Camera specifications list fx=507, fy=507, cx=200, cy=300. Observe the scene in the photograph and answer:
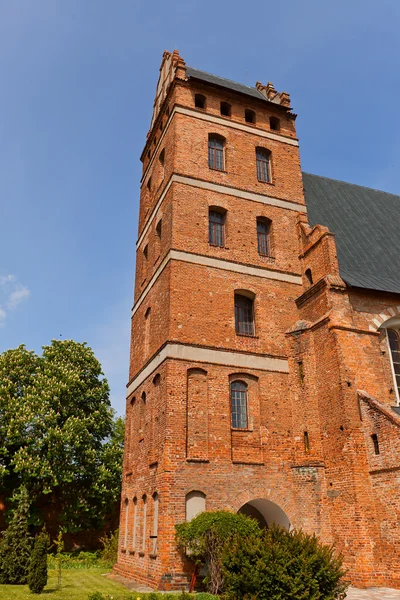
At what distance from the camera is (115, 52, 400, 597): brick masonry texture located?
14.7m

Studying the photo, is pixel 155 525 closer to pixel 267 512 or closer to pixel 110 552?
pixel 267 512

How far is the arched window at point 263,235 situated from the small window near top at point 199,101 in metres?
6.08

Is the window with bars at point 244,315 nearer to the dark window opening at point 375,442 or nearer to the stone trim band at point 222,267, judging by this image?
the stone trim band at point 222,267

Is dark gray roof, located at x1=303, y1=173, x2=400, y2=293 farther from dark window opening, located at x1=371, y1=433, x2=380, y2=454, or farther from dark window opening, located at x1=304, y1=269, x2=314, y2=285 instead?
dark window opening, located at x1=371, y1=433, x2=380, y2=454

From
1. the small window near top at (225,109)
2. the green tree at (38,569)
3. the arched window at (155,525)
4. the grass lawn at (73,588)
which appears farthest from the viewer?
the small window near top at (225,109)

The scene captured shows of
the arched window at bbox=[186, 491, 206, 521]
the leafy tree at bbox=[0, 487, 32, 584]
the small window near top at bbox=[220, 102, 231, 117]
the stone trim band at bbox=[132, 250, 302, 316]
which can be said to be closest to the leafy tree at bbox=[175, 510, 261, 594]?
the arched window at bbox=[186, 491, 206, 521]

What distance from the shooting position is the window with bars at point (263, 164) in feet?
73.5

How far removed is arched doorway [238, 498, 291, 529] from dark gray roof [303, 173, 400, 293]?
792 cm

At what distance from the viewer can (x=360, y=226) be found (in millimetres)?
23141

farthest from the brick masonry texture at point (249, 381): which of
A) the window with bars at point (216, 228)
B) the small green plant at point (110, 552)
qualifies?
the small green plant at point (110, 552)

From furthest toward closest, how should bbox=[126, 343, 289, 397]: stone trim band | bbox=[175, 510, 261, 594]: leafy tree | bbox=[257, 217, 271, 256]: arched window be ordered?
bbox=[257, 217, 271, 256]: arched window < bbox=[126, 343, 289, 397]: stone trim band < bbox=[175, 510, 261, 594]: leafy tree

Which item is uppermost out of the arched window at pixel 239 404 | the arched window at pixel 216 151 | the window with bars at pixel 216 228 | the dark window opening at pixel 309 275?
the arched window at pixel 216 151

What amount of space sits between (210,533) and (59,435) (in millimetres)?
13277

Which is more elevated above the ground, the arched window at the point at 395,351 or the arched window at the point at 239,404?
the arched window at the point at 395,351
